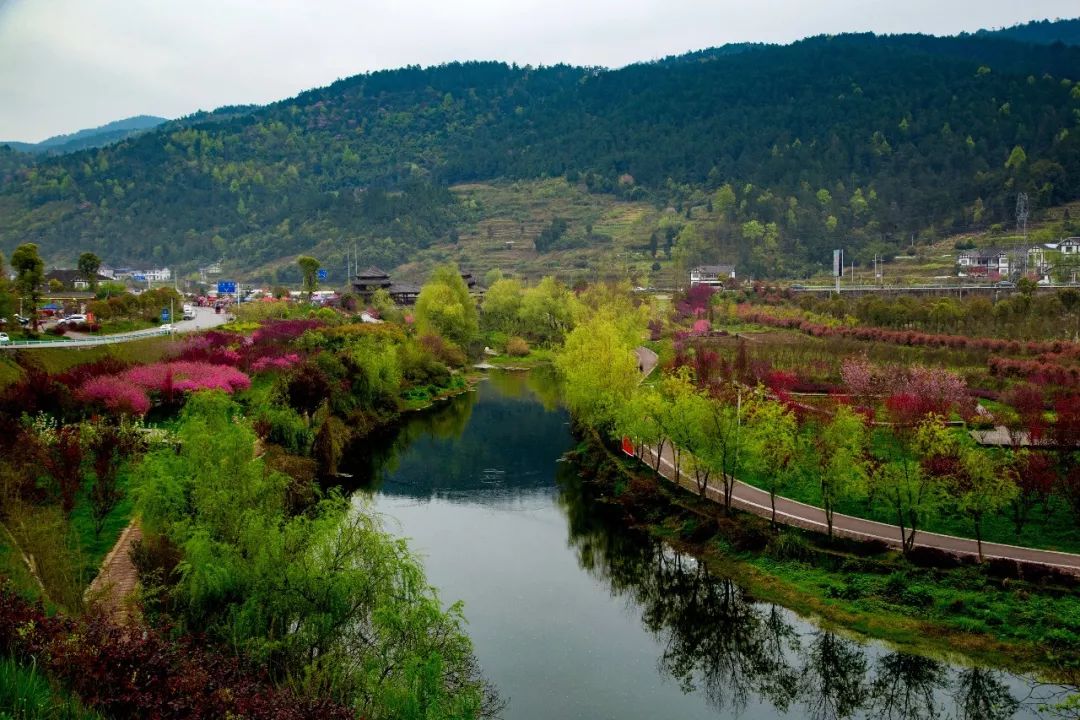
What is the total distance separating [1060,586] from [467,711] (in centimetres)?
1635

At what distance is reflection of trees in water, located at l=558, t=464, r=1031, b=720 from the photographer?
798 inches

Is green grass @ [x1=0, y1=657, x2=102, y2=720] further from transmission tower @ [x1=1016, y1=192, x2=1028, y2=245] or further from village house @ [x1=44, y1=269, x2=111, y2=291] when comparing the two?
transmission tower @ [x1=1016, y1=192, x2=1028, y2=245]

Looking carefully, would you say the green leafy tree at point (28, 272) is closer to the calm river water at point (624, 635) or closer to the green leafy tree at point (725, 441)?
the calm river water at point (624, 635)

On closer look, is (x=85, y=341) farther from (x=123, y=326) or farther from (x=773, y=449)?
(x=773, y=449)

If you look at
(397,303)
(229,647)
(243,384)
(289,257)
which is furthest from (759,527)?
(289,257)

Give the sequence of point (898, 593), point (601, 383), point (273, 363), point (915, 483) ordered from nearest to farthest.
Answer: point (898, 593), point (915, 483), point (601, 383), point (273, 363)

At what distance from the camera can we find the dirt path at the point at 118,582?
18.0m

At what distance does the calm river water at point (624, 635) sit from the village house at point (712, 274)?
240 feet

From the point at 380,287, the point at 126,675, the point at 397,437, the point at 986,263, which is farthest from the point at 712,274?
the point at 126,675

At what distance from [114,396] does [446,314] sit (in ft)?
127

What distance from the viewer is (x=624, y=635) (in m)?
23.8

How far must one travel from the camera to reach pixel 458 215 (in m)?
174

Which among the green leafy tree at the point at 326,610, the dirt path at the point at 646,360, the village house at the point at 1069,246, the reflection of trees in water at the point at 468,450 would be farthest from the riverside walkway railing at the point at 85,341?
the village house at the point at 1069,246

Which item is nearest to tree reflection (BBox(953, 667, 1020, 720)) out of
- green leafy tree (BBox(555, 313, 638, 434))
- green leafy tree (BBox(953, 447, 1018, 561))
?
green leafy tree (BBox(953, 447, 1018, 561))
